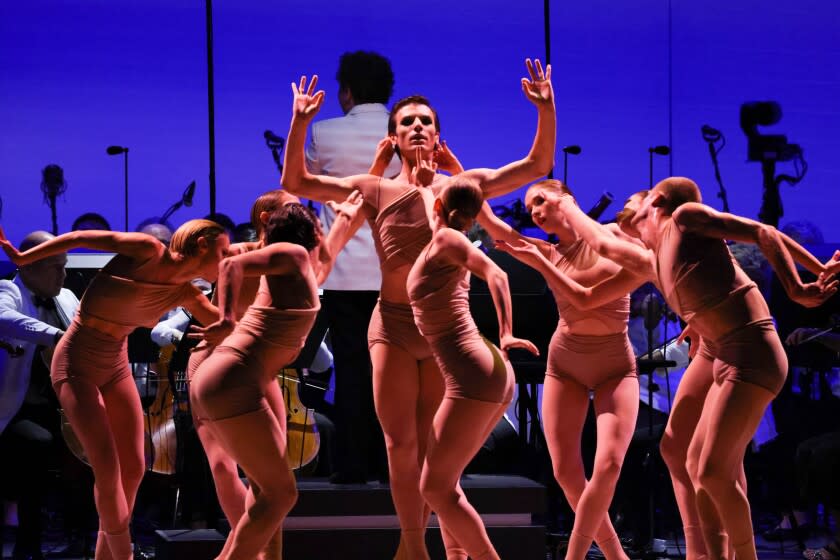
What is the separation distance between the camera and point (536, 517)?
691 cm

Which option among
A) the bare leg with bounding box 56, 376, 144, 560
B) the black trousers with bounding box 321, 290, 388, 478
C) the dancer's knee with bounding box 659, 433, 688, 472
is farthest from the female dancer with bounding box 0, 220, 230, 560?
the dancer's knee with bounding box 659, 433, 688, 472

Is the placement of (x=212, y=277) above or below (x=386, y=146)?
below

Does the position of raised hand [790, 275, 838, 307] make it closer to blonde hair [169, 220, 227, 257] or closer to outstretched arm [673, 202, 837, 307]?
outstretched arm [673, 202, 837, 307]

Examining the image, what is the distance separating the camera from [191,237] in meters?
4.64

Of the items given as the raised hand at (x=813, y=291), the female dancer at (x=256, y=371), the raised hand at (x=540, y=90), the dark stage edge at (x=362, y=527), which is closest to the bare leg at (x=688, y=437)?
the raised hand at (x=813, y=291)

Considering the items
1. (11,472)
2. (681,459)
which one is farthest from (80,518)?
(681,459)

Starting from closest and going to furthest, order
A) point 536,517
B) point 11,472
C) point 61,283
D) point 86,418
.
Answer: point 86,418 < point 11,472 < point 61,283 < point 536,517

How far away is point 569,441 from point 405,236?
3.53ft

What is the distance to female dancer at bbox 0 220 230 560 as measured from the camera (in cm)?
459

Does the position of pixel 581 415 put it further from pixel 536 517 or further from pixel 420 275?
pixel 536 517

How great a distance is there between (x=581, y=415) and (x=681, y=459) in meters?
0.45

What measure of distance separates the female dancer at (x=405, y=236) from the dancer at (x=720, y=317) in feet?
2.14

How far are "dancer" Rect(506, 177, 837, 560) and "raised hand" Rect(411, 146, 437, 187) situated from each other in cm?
70

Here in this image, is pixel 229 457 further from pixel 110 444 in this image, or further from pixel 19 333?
pixel 19 333
